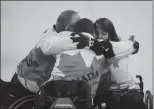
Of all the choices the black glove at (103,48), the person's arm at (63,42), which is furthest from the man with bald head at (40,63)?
the black glove at (103,48)

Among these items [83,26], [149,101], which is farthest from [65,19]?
[149,101]

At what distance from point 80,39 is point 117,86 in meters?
0.44

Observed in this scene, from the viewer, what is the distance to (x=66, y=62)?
1782 millimetres

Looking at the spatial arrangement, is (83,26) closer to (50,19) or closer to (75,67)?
(75,67)

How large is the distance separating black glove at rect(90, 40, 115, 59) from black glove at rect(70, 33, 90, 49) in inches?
1.7

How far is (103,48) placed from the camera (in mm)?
1856

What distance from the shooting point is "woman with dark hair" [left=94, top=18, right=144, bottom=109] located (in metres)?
2.01

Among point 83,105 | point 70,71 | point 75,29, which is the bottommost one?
point 83,105

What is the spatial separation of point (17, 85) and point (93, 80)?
48 centimetres

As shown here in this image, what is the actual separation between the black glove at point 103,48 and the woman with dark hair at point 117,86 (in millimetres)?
92

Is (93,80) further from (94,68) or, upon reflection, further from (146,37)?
(146,37)

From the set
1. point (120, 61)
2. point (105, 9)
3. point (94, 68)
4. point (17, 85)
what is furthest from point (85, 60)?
point (105, 9)

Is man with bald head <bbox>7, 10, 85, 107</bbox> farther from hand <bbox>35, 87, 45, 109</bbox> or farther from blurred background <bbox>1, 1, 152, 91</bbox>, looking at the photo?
blurred background <bbox>1, 1, 152, 91</bbox>

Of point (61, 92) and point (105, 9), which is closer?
point (61, 92)
